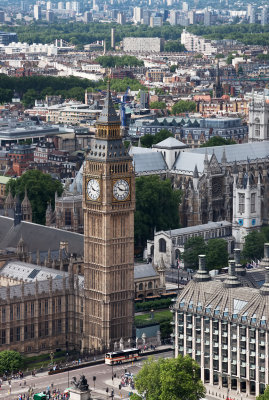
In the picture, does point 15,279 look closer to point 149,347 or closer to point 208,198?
point 149,347

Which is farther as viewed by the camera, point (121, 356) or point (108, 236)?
point (108, 236)

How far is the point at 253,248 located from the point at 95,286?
44.2m

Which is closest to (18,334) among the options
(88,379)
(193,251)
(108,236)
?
(88,379)

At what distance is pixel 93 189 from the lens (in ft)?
438

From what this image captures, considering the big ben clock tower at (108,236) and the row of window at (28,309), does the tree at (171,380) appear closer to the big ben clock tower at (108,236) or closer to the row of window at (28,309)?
the big ben clock tower at (108,236)

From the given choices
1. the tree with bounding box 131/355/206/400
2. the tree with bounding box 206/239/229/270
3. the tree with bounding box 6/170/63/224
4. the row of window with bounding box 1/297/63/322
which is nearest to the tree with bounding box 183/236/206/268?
the tree with bounding box 206/239/229/270

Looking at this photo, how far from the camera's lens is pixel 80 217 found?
180375 mm

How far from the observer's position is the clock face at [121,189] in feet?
435

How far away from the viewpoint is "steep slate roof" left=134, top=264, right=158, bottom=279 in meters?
156

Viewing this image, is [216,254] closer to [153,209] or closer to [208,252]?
[208,252]

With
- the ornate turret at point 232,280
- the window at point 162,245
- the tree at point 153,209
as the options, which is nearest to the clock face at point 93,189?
the ornate turret at point 232,280

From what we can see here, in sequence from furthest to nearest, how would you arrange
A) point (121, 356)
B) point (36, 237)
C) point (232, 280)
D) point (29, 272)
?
point (36, 237)
point (29, 272)
point (121, 356)
point (232, 280)

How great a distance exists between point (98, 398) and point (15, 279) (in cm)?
2576

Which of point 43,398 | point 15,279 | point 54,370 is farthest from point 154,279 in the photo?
point 43,398
